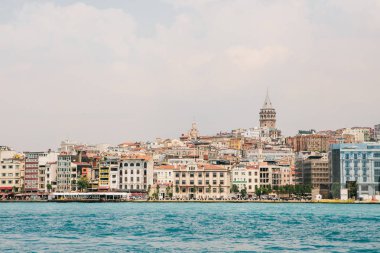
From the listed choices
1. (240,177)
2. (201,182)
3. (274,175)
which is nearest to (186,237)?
(201,182)

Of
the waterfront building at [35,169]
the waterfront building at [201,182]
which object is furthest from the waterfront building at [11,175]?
the waterfront building at [201,182]

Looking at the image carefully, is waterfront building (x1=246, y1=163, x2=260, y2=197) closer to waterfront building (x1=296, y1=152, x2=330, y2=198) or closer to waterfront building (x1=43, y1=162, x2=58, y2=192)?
waterfront building (x1=296, y1=152, x2=330, y2=198)

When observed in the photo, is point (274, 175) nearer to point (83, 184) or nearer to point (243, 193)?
point (243, 193)

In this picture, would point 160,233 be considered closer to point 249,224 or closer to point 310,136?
point 249,224

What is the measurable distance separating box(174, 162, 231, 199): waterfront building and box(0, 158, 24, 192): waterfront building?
873 inches

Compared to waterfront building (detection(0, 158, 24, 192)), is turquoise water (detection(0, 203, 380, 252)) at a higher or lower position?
lower

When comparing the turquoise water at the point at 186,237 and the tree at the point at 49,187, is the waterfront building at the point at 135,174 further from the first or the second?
the turquoise water at the point at 186,237

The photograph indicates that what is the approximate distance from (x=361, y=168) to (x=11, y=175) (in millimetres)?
47651

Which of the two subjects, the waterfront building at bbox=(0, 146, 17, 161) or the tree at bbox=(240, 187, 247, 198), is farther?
the waterfront building at bbox=(0, 146, 17, 161)

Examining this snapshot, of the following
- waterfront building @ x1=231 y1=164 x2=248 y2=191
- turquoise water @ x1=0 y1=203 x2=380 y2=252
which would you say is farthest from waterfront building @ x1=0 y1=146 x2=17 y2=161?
turquoise water @ x1=0 y1=203 x2=380 y2=252

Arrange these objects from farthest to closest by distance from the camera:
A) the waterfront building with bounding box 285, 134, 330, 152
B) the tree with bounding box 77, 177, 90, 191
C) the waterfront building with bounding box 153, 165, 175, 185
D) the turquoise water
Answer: the waterfront building with bounding box 285, 134, 330, 152
the waterfront building with bounding box 153, 165, 175, 185
the tree with bounding box 77, 177, 90, 191
the turquoise water

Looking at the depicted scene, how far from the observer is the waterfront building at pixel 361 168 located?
112250 mm

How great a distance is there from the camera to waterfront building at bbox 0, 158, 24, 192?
413 feet

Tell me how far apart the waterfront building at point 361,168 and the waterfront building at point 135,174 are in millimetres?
25130
